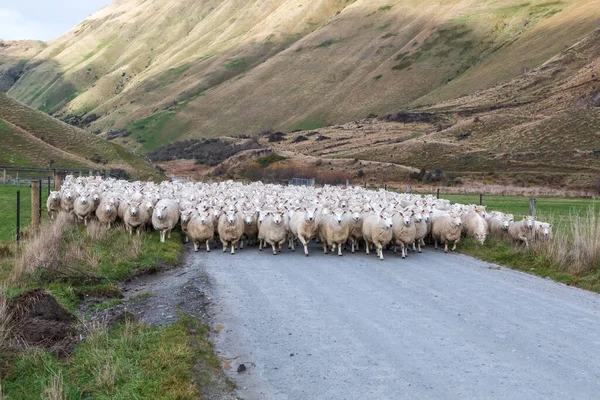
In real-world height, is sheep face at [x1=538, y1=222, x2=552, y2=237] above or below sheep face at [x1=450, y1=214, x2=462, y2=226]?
below

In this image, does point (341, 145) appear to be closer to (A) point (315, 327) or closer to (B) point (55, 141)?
(B) point (55, 141)

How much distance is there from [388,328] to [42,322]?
5161 millimetres

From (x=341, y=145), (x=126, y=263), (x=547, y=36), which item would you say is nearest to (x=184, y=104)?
(x=341, y=145)

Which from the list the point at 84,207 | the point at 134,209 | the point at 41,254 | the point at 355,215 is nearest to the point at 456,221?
the point at 355,215

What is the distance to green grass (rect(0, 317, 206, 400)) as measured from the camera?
6.14 metres

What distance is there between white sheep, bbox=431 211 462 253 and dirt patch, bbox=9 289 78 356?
1235 centimetres

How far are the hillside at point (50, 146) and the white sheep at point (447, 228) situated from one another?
1607 inches

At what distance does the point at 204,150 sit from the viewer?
322 ft

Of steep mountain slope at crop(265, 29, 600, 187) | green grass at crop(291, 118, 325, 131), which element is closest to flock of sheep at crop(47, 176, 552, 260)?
steep mountain slope at crop(265, 29, 600, 187)

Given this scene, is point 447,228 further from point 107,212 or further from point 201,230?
point 107,212

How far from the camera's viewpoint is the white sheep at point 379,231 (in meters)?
16.5

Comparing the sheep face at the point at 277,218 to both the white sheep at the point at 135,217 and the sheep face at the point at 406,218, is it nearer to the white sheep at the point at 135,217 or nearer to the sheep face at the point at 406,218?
the sheep face at the point at 406,218

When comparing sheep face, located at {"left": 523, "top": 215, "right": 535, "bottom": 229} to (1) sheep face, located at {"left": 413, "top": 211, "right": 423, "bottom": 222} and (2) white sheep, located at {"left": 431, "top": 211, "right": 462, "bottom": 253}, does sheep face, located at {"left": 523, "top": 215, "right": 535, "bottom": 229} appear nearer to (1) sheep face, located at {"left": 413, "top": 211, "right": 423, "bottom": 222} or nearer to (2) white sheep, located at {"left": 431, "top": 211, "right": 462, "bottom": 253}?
(2) white sheep, located at {"left": 431, "top": 211, "right": 462, "bottom": 253}

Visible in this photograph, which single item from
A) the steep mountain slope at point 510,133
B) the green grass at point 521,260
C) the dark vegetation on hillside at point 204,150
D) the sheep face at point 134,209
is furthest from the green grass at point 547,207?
the dark vegetation on hillside at point 204,150
